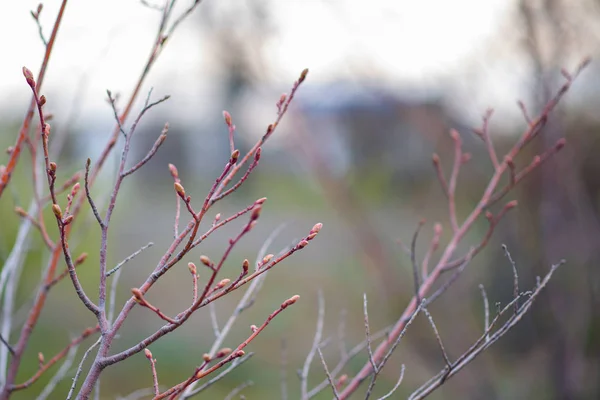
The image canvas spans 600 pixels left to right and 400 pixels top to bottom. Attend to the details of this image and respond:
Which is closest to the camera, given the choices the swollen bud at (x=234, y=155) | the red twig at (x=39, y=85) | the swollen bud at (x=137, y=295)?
the swollen bud at (x=137, y=295)

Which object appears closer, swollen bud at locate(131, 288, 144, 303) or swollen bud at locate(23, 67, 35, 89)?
swollen bud at locate(131, 288, 144, 303)

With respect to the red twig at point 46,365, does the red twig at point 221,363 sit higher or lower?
lower

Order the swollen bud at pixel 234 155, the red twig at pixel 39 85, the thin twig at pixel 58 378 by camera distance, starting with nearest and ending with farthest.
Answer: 1. the swollen bud at pixel 234 155
2. the red twig at pixel 39 85
3. the thin twig at pixel 58 378

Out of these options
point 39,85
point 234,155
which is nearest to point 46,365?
point 39,85

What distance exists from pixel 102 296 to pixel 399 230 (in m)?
7.62

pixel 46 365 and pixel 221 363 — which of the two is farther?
pixel 46 365

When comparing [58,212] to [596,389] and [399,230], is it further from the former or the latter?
[399,230]

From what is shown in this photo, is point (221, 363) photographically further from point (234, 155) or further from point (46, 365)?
point (46, 365)

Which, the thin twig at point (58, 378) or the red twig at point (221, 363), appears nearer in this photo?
the red twig at point (221, 363)

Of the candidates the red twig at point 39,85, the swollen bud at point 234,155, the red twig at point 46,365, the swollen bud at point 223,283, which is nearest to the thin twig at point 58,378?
Answer: the red twig at point 46,365

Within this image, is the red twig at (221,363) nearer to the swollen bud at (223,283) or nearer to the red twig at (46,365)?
the swollen bud at (223,283)

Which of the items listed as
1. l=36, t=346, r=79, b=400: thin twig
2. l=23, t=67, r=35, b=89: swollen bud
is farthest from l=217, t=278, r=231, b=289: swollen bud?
l=36, t=346, r=79, b=400: thin twig

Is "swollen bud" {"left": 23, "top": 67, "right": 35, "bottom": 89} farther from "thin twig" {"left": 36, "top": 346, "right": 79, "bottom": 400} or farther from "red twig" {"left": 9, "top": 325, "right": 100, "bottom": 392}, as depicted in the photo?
"thin twig" {"left": 36, "top": 346, "right": 79, "bottom": 400}

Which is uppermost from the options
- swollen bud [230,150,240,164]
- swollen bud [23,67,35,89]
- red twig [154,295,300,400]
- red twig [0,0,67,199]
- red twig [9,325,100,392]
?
red twig [0,0,67,199]
